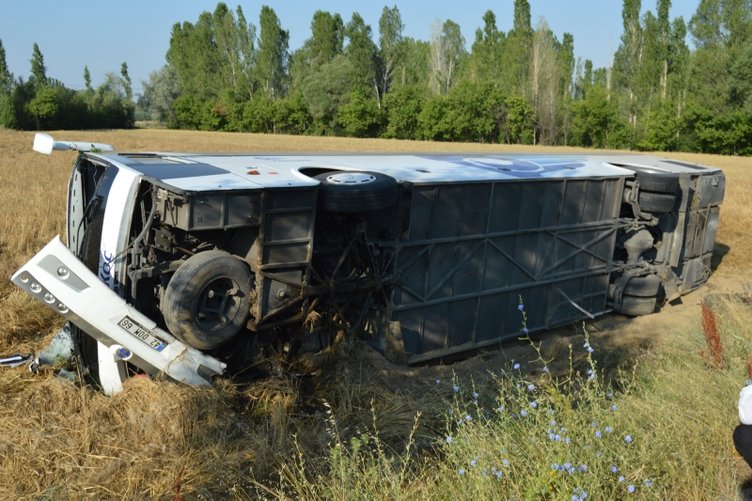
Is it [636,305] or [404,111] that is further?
A: [404,111]

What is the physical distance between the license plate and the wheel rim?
357 mm

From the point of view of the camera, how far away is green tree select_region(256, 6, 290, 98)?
6806cm

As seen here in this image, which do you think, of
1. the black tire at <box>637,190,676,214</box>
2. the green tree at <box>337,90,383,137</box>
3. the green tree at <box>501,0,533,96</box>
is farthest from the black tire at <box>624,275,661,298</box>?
the green tree at <box>501,0,533,96</box>

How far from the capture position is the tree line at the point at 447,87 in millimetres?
46594

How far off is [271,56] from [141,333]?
67.4 metres

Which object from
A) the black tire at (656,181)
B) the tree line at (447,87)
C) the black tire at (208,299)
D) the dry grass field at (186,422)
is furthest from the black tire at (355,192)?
the tree line at (447,87)

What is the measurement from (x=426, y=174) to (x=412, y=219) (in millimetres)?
700

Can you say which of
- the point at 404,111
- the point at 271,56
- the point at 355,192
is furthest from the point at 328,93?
the point at 355,192

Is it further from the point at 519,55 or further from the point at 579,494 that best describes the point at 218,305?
the point at 519,55

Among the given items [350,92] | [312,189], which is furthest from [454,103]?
[312,189]

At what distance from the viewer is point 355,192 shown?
5.89 metres

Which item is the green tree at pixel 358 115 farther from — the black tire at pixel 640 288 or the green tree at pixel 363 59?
the black tire at pixel 640 288

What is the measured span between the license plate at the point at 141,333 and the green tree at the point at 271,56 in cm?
6615

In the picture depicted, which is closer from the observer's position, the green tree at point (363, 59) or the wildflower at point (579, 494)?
the wildflower at point (579, 494)
